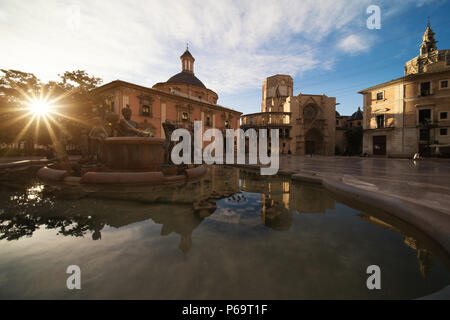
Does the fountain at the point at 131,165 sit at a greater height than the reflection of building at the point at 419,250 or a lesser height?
greater

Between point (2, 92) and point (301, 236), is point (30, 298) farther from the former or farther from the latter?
point (2, 92)

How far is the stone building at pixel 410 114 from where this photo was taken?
20.2 meters

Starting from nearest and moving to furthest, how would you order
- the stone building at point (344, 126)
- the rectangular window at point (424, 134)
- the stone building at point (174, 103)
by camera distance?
the stone building at point (174, 103) < the rectangular window at point (424, 134) < the stone building at point (344, 126)

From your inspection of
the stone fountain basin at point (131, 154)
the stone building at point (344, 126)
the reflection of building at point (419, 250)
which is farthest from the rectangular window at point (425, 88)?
the stone fountain basin at point (131, 154)

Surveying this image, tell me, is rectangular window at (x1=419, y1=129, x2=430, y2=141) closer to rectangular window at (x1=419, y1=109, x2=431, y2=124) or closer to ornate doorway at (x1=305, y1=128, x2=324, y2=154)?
rectangular window at (x1=419, y1=109, x2=431, y2=124)

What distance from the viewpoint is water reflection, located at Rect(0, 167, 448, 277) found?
Result: 224 cm

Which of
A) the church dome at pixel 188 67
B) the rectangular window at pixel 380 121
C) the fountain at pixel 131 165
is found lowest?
the fountain at pixel 131 165

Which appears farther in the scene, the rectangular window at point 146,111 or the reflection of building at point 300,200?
the rectangular window at point 146,111

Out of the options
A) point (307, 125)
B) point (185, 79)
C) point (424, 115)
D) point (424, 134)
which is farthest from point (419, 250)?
point (307, 125)

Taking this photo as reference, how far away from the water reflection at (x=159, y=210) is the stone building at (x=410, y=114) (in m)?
26.4

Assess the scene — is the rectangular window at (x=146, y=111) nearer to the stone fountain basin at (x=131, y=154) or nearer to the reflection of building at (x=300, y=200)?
the stone fountain basin at (x=131, y=154)

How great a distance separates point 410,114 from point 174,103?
30825 mm

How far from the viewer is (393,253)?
1780 millimetres
